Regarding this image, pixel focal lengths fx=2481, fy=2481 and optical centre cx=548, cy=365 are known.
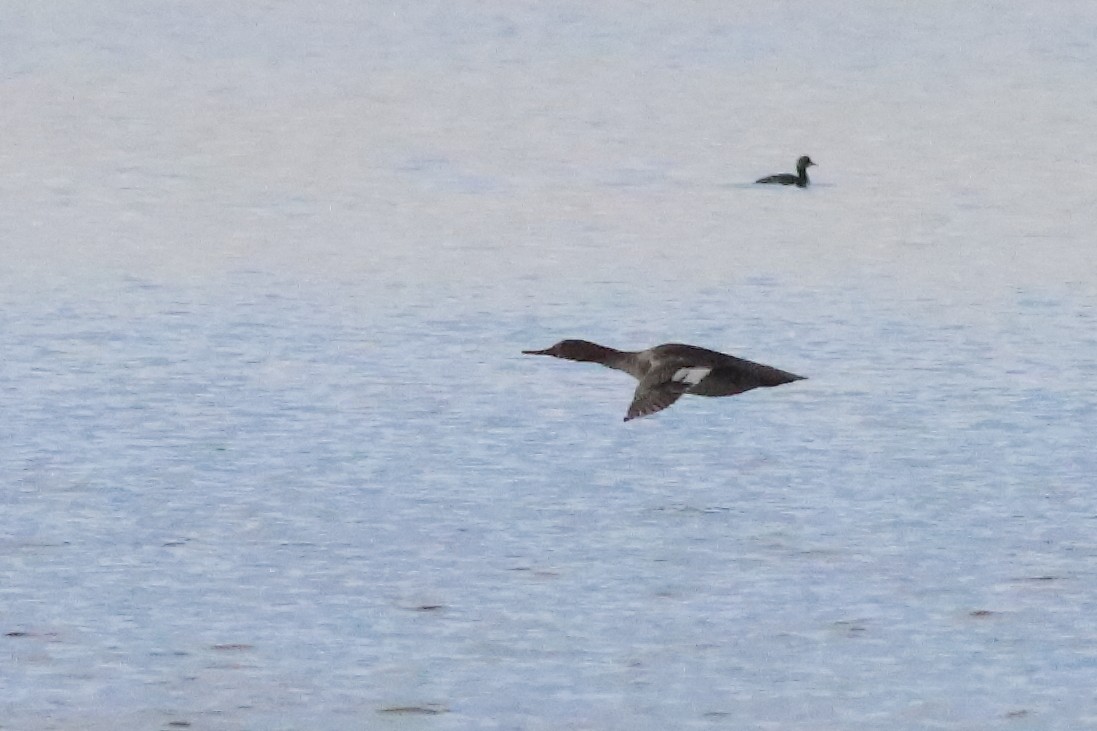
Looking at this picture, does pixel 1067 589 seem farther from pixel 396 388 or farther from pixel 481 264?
pixel 481 264

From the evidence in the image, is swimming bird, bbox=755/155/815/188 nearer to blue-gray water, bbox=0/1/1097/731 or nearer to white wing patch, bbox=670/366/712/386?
blue-gray water, bbox=0/1/1097/731

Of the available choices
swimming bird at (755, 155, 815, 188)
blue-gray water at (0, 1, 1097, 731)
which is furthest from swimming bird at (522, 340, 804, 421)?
Result: swimming bird at (755, 155, 815, 188)

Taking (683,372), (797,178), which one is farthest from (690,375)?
(797,178)

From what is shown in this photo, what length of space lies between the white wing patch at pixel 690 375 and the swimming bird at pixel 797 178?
11640 millimetres

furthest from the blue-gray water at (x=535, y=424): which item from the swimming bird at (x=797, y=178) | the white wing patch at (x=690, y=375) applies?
the white wing patch at (x=690, y=375)

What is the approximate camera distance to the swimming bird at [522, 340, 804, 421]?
12445 millimetres

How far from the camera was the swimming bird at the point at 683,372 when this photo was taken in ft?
40.8

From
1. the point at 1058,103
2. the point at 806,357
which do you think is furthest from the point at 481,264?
the point at 1058,103

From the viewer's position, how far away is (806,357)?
15.4 m

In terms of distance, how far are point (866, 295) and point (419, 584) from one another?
7.78 metres

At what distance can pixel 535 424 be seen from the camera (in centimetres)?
1362

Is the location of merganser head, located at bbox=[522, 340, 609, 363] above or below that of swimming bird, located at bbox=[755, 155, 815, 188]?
above

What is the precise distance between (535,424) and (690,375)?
118 centimetres

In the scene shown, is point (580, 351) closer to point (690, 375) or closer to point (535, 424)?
point (535, 424)
